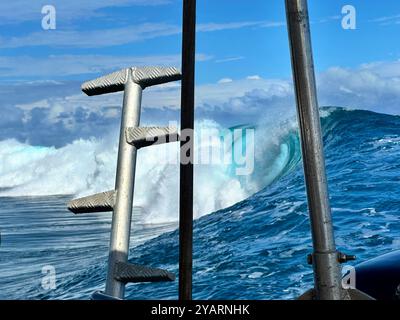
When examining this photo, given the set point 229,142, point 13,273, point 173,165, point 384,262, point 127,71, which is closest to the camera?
point 127,71

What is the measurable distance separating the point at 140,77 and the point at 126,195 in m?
0.28

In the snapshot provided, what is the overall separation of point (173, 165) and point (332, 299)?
32.6ft

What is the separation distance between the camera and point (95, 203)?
4.88ft

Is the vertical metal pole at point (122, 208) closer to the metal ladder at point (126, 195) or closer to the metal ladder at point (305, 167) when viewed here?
the metal ladder at point (126, 195)

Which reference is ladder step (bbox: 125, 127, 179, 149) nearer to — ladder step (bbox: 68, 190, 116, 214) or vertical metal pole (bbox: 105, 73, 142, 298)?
vertical metal pole (bbox: 105, 73, 142, 298)

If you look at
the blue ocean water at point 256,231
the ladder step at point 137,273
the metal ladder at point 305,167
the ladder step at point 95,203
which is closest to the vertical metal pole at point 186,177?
the metal ladder at point 305,167

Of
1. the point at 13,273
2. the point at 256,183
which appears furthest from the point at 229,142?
the point at 13,273

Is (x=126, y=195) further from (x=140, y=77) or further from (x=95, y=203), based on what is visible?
(x=140, y=77)

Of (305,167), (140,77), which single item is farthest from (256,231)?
(305,167)

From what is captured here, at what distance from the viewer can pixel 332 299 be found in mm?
1256

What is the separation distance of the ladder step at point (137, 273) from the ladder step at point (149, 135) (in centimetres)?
26
